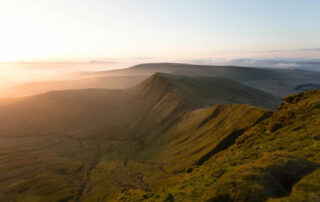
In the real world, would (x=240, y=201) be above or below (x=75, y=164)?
above

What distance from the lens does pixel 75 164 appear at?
175 metres

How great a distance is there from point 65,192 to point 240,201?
5323 inches

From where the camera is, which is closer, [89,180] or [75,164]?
[89,180]

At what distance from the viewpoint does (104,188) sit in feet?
425

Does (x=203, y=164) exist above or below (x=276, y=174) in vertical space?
below

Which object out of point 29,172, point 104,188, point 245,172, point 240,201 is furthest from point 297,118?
point 29,172

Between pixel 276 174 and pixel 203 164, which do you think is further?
pixel 203 164

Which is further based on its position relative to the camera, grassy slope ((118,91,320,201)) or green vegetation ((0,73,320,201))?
green vegetation ((0,73,320,201))

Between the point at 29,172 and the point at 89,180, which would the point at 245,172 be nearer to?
the point at 89,180

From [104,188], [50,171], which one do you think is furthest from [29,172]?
[104,188]

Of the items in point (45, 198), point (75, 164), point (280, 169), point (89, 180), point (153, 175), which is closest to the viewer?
point (280, 169)

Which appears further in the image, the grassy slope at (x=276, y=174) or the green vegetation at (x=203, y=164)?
the green vegetation at (x=203, y=164)

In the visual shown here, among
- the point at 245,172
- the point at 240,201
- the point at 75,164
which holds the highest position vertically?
the point at 245,172

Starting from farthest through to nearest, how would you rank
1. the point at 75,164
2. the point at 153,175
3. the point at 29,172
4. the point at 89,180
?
the point at 75,164, the point at 29,172, the point at 89,180, the point at 153,175
